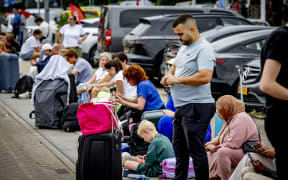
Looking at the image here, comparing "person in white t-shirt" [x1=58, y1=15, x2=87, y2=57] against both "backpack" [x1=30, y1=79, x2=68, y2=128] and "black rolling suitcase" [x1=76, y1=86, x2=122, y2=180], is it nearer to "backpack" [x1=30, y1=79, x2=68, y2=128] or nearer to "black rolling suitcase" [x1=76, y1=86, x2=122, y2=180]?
"backpack" [x1=30, y1=79, x2=68, y2=128]

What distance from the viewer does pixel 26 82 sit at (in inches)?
547

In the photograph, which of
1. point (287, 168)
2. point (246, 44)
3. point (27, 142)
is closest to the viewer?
point (287, 168)

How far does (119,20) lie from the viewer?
17.6 metres

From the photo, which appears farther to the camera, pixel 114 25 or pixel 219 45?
pixel 114 25

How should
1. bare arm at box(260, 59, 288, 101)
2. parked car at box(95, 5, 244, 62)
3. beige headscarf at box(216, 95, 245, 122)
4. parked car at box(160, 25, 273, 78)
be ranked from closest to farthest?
1. bare arm at box(260, 59, 288, 101)
2. beige headscarf at box(216, 95, 245, 122)
3. parked car at box(160, 25, 273, 78)
4. parked car at box(95, 5, 244, 62)

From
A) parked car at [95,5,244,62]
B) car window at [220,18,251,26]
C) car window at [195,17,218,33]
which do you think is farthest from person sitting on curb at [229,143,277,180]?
parked car at [95,5,244,62]

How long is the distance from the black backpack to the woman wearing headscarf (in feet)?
3.82

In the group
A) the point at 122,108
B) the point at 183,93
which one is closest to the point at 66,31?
the point at 122,108

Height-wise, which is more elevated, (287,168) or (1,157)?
(287,168)

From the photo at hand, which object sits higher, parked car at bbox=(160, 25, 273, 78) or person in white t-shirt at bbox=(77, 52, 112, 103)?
parked car at bbox=(160, 25, 273, 78)

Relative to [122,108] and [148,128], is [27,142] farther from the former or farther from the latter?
[148,128]

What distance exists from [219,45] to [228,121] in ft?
18.6

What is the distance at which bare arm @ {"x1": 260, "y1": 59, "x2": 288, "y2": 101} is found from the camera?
3.84 meters

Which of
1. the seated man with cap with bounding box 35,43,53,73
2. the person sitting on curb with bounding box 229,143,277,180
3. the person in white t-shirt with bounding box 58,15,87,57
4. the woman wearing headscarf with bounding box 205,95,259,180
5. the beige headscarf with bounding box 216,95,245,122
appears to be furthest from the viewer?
the person in white t-shirt with bounding box 58,15,87,57
